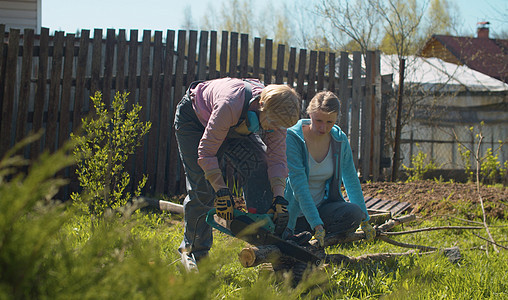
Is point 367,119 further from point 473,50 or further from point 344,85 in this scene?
point 473,50

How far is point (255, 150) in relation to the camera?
3463mm

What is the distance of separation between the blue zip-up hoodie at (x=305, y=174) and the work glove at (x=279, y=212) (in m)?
0.51

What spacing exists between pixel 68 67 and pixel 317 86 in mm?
3594

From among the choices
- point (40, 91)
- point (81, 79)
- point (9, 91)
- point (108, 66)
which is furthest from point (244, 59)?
point (9, 91)

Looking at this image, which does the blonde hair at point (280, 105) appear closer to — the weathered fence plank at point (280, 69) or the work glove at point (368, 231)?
the work glove at point (368, 231)

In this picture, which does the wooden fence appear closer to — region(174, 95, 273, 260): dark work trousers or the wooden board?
the wooden board

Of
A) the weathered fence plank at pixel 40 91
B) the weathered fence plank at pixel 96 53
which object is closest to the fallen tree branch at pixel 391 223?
the weathered fence plank at pixel 96 53

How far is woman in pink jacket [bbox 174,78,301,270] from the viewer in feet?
9.70

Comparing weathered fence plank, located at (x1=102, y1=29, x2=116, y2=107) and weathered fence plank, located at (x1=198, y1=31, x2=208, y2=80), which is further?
weathered fence plank, located at (x1=198, y1=31, x2=208, y2=80)

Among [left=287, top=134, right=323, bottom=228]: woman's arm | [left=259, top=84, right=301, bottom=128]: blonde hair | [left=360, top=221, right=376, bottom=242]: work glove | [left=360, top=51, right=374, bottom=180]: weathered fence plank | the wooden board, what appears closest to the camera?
[left=259, top=84, right=301, bottom=128]: blonde hair

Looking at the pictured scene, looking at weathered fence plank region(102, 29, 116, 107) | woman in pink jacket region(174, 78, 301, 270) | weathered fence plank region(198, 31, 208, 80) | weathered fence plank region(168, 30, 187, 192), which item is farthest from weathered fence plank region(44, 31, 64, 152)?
woman in pink jacket region(174, 78, 301, 270)

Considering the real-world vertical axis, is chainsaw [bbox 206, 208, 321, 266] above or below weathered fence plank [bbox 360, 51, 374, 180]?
below

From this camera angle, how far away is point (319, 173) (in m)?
3.98

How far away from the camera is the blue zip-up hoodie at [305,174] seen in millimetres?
3734
